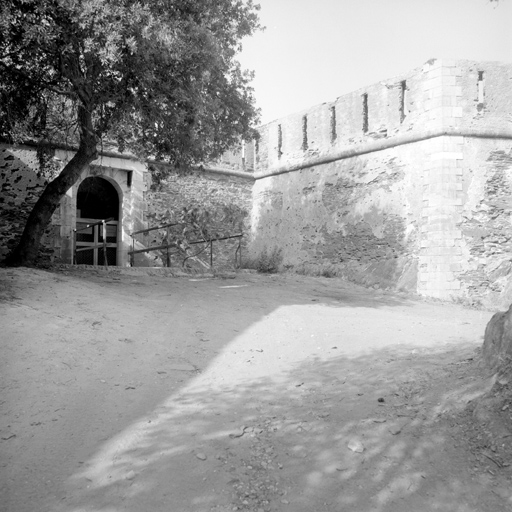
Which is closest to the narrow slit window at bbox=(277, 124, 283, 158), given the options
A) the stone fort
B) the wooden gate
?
the stone fort

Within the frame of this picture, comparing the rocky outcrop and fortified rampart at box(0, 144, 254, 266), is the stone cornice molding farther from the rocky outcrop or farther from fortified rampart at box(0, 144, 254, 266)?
the rocky outcrop

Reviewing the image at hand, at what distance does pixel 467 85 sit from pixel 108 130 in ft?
24.8

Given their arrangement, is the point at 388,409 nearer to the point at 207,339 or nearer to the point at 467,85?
the point at 207,339

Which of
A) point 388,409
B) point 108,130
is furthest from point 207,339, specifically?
point 108,130

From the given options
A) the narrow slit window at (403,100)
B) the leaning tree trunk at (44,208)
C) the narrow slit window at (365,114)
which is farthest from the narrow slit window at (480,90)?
the leaning tree trunk at (44,208)

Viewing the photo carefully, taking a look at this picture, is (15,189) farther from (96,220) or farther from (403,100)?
(403,100)

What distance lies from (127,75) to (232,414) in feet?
18.2

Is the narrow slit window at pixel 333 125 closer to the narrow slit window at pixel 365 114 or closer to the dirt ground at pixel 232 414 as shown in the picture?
the narrow slit window at pixel 365 114

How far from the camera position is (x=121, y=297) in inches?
301

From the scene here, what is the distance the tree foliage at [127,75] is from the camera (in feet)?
22.7

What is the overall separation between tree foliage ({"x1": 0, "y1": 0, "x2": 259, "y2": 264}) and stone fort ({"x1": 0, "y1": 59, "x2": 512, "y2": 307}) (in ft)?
7.81

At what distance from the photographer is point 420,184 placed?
11.9 m

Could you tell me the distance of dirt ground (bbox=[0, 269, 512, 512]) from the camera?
119 inches

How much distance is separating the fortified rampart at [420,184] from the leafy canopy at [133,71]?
4010 mm
